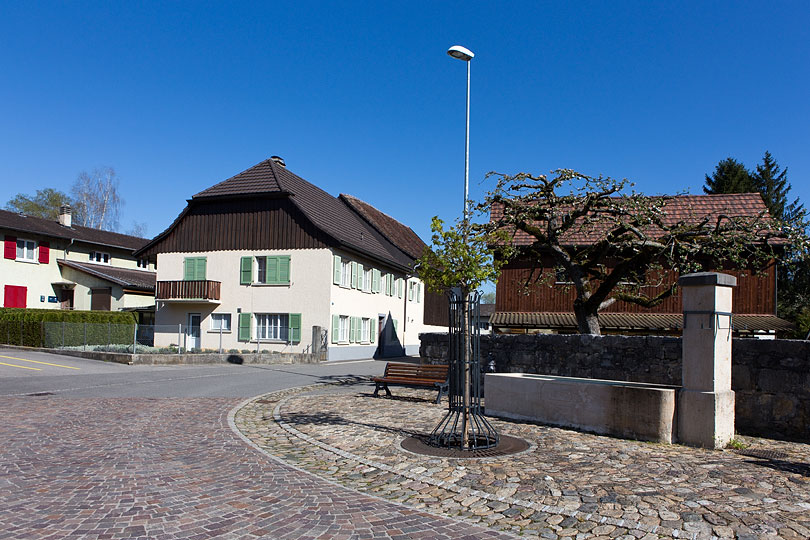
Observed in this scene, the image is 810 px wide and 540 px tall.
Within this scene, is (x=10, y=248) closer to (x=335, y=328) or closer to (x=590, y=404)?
(x=335, y=328)

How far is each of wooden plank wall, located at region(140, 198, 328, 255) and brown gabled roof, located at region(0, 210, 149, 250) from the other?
9632 millimetres

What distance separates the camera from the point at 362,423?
420 inches

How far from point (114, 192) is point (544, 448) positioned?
62047mm

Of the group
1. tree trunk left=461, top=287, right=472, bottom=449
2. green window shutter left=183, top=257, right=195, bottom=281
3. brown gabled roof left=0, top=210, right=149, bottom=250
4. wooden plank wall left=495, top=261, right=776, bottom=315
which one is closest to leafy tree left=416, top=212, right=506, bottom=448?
tree trunk left=461, top=287, right=472, bottom=449

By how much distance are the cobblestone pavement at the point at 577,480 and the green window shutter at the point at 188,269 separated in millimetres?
23144

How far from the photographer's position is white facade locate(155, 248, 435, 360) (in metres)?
29.5

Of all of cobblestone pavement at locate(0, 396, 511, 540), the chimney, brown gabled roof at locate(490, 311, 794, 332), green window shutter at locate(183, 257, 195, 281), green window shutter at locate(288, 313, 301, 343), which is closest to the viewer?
cobblestone pavement at locate(0, 396, 511, 540)

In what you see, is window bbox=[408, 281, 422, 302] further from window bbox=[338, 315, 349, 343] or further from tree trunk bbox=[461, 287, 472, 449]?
tree trunk bbox=[461, 287, 472, 449]

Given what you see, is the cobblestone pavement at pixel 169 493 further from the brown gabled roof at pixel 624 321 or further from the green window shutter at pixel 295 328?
the green window shutter at pixel 295 328

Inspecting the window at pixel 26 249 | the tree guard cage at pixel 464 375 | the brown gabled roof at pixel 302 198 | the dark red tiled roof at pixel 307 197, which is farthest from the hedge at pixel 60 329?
the tree guard cage at pixel 464 375

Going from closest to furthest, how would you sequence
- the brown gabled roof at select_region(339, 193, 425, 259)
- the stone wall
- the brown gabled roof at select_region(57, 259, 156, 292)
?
the stone wall
the brown gabled roof at select_region(57, 259, 156, 292)
the brown gabled roof at select_region(339, 193, 425, 259)

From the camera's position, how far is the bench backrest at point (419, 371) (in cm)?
1459

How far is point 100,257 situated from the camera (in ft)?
144

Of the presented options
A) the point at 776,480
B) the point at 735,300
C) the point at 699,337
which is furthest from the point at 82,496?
the point at 735,300
